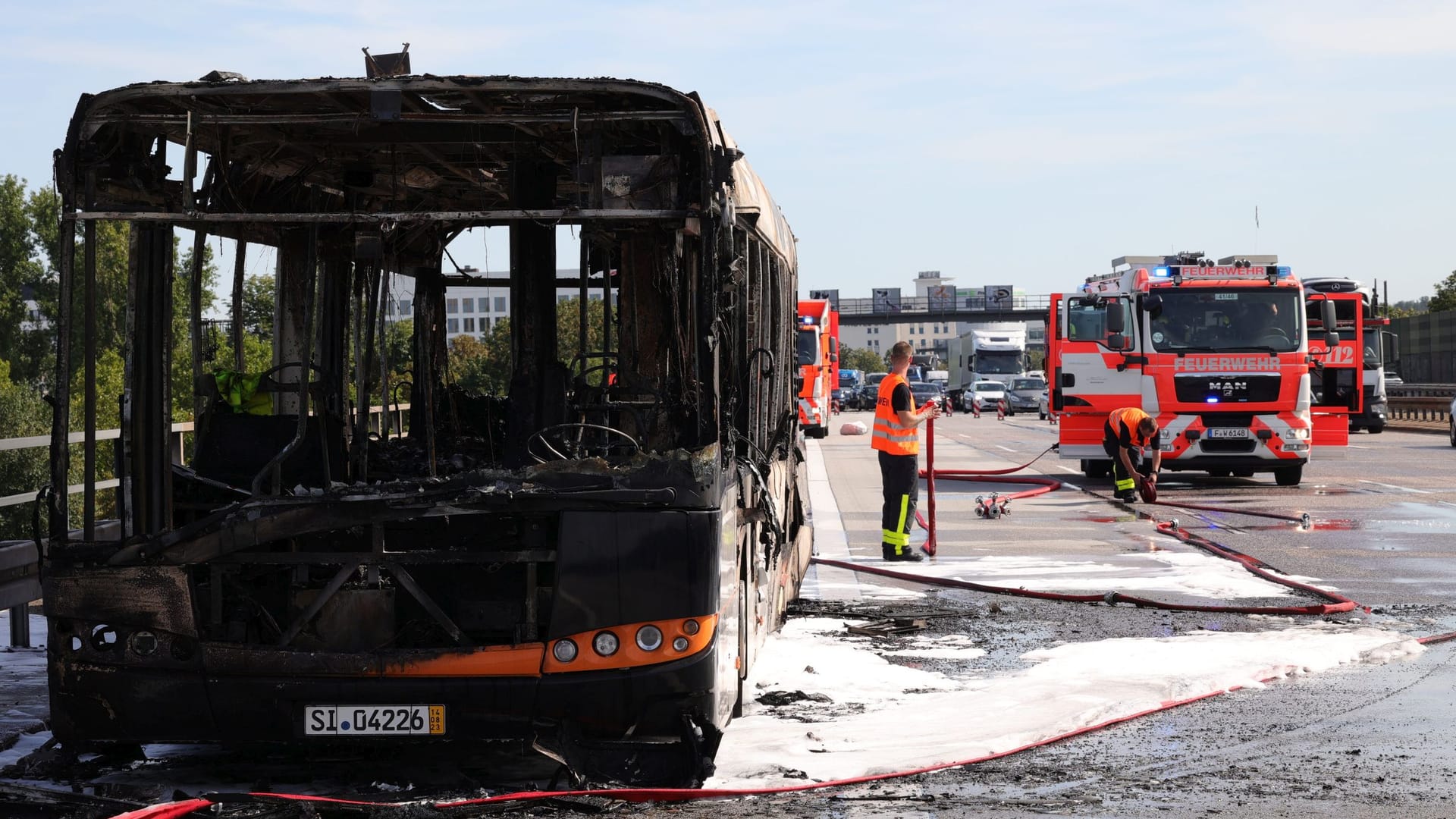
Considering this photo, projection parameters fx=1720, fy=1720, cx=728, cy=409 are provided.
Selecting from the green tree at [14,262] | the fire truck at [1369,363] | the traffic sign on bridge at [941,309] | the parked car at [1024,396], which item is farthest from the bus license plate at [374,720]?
the traffic sign on bridge at [941,309]

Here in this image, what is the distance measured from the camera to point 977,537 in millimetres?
16344

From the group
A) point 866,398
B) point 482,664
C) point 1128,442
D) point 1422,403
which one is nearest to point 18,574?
point 482,664

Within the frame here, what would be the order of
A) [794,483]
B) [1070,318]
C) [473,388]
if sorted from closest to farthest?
[473,388] → [794,483] → [1070,318]

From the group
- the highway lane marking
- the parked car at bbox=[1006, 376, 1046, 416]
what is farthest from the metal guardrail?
the parked car at bbox=[1006, 376, 1046, 416]

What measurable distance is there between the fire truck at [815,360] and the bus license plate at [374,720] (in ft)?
94.0

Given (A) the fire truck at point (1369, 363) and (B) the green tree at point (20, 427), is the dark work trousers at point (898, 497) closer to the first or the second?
(A) the fire truck at point (1369, 363)

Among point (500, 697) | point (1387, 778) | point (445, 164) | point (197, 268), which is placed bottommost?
point (1387, 778)

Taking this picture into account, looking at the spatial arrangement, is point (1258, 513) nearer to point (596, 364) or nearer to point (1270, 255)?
point (1270, 255)

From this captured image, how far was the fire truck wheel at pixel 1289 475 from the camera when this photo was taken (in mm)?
22812

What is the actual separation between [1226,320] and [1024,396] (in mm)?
43647

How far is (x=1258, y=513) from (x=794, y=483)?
353 inches

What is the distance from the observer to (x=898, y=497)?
14.0 m

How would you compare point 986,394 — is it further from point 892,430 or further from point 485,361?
point 485,361

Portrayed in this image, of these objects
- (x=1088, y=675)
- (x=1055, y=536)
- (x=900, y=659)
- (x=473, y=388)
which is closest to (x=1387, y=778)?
(x=1088, y=675)
